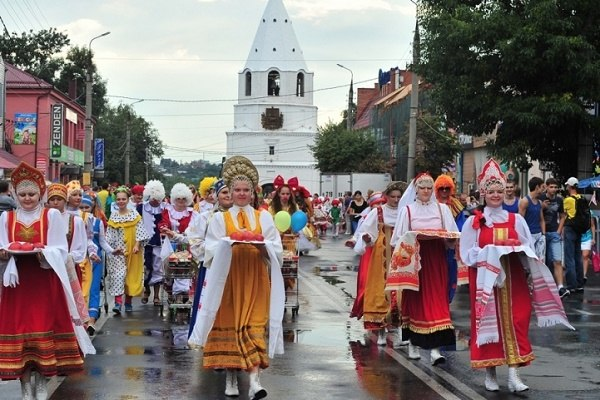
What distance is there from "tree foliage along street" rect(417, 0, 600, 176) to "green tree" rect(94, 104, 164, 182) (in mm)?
70822

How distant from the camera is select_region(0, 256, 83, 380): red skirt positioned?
859 centimetres

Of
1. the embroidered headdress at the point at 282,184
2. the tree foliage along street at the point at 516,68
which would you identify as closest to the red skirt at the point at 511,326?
the embroidered headdress at the point at 282,184

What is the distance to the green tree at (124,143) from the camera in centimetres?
10094

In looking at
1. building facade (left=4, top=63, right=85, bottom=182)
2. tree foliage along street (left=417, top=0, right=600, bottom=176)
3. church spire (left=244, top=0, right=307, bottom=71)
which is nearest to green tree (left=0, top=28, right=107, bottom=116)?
building facade (left=4, top=63, right=85, bottom=182)

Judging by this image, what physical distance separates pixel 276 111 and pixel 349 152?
5903cm

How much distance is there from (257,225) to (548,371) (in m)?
3.12

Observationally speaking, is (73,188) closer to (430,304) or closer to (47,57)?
(430,304)

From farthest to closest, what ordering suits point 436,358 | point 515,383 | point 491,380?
1. point 436,358
2. point 491,380
3. point 515,383

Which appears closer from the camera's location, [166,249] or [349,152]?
[166,249]

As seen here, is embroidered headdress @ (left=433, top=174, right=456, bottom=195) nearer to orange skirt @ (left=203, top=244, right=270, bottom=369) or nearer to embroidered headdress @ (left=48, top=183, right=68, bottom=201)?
orange skirt @ (left=203, top=244, right=270, bottom=369)

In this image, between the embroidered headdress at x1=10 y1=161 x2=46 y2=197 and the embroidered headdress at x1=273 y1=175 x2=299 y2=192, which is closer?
the embroidered headdress at x1=10 y1=161 x2=46 y2=197

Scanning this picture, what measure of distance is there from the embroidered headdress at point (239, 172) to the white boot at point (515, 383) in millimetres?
2598

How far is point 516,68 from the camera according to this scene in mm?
26578

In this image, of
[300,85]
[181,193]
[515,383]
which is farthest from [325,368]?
[300,85]
